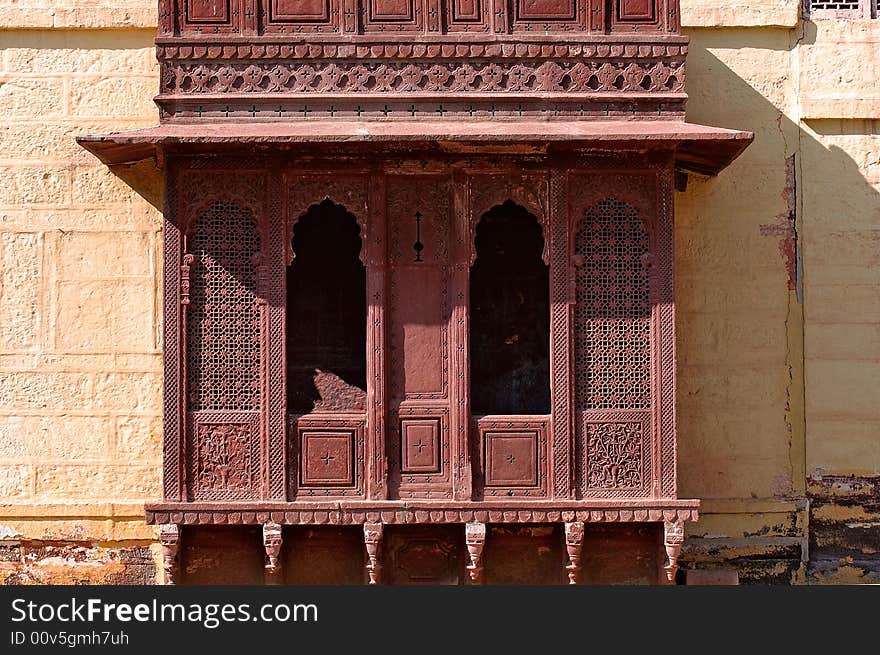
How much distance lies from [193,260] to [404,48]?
69.7 inches

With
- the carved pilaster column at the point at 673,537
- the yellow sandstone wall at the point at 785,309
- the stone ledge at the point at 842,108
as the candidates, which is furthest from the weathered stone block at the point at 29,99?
the stone ledge at the point at 842,108

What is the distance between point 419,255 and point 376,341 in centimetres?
57

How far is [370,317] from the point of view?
21.1ft

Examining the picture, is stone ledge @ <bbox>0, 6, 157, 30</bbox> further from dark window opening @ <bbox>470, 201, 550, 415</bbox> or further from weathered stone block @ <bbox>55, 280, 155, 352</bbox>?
dark window opening @ <bbox>470, 201, 550, 415</bbox>

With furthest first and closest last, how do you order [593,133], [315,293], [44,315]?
[315,293]
[44,315]
[593,133]

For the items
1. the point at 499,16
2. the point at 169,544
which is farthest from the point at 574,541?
the point at 499,16

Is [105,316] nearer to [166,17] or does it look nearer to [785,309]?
[166,17]

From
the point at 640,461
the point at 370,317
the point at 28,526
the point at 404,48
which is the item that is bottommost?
the point at 28,526

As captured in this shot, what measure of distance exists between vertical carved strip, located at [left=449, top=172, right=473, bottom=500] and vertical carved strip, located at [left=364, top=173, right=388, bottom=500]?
411mm

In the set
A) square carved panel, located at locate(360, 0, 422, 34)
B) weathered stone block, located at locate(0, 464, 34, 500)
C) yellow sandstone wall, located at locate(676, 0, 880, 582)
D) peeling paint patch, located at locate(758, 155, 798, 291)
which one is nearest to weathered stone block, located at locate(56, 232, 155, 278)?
weathered stone block, located at locate(0, 464, 34, 500)

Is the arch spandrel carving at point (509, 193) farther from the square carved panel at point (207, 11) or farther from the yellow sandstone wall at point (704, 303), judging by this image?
the square carved panel at point (207, 11)

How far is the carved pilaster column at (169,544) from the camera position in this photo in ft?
20.9

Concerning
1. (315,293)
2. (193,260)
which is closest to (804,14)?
(315,293)

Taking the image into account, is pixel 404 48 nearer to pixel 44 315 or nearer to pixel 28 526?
pixel 44 315
